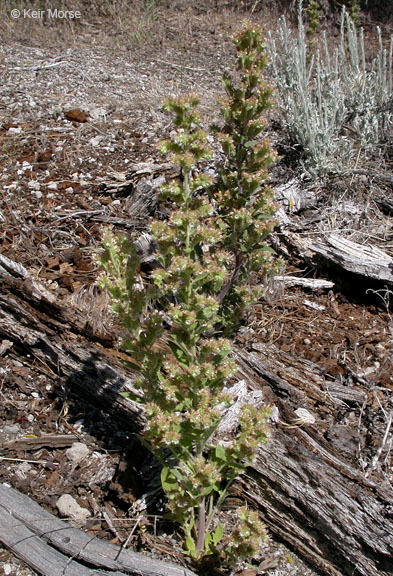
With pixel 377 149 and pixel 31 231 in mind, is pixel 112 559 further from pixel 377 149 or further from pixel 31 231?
pixel 377 149

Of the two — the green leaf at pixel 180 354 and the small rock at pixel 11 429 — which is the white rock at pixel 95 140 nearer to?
the small rock at pixel 11 429

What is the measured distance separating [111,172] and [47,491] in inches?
102

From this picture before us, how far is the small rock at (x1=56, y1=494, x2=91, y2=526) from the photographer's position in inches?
96.8

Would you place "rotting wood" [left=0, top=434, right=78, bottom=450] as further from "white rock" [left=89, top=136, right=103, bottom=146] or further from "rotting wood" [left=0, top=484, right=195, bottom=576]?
"white rock" [left=89, top=136, right=103, bottom=146]

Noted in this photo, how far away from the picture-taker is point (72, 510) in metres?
2.47

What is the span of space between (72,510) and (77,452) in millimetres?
320

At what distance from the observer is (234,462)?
6.74 feet

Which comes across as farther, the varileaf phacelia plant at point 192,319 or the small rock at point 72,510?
the small rock at point 72,510

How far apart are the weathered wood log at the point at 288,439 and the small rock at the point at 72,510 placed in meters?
0.48

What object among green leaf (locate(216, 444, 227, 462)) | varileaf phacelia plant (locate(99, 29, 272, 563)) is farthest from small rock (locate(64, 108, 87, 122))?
green leaf (locate(216, 444, 227, 462))

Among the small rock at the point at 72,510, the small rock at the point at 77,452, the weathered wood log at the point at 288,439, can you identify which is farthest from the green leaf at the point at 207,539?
the small rock at the point at 77,452

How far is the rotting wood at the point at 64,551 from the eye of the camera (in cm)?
213

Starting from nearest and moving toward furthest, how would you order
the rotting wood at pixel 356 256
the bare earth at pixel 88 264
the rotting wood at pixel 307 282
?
the bare earth at pixel 88 264
the rotting wood at pixel 356 256
the rotting wood at pixel 307 282

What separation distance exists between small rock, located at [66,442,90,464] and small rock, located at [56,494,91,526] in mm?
229
